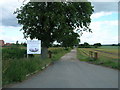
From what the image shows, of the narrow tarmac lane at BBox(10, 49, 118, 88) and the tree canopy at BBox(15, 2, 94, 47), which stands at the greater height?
the tree canopy at BBox(15, 2, 94, 47)

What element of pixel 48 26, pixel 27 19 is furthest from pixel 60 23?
pixel 27 19

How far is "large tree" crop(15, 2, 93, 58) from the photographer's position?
22.9m

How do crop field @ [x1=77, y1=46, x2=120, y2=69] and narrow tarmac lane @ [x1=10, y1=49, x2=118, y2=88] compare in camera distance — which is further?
crop field @ [x1=77, y1=46, x2=120, y2=69]

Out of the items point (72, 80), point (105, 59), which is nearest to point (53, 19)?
point (105, 59)

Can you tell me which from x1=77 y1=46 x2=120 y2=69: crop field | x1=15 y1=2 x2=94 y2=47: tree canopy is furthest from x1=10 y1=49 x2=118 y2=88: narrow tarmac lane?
x1=15 y1=2 x2=94 y2=47: tree canopy

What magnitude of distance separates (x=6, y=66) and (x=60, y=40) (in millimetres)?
15933

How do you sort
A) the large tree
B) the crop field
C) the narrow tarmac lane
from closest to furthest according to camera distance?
the narrow tarmac lane, the crop field, the large tree

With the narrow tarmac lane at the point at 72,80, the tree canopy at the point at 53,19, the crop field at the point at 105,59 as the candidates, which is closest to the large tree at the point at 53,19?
the tree canopy at the point at 53,19

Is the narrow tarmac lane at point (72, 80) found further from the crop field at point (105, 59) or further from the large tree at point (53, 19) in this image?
the large tree at point (53, 19)

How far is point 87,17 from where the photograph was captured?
1025 inches

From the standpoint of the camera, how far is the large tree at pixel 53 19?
75.1ft

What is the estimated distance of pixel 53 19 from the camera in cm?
2241

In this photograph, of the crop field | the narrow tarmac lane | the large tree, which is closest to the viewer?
the narrow tarmac lane

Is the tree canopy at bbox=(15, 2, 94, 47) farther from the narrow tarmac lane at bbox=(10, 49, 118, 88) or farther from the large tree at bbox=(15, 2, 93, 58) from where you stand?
the narrow tarmac lane at bbox=(10, 49, 118, 88)
